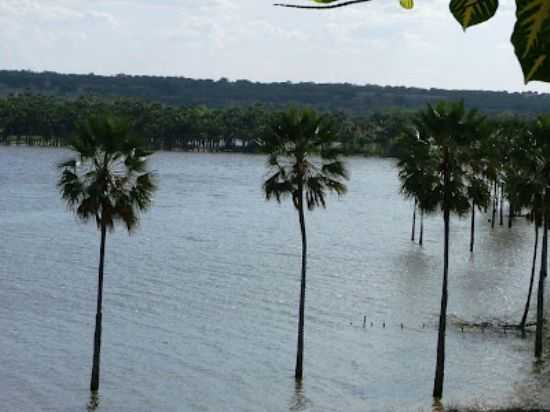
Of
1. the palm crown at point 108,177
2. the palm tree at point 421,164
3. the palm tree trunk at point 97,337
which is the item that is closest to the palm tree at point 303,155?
the palm tree at point 421,164

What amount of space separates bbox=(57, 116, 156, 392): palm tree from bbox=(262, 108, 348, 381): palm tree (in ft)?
14.6

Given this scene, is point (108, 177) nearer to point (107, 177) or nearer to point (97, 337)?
point (107, 177)

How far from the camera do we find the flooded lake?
114ft

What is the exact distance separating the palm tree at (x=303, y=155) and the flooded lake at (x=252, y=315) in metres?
7.73

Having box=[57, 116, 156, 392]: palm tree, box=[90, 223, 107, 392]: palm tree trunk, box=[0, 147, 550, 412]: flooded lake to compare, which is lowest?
box=[0, 147, 550, 412]: flooded lake

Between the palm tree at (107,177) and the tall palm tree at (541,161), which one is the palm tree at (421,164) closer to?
the tall palm tree at (541,161)

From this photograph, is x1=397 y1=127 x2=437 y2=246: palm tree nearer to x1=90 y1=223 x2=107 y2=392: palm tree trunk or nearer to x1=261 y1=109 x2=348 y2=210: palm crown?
x1=261 y1=109 x2=348 y2=210: palm crown

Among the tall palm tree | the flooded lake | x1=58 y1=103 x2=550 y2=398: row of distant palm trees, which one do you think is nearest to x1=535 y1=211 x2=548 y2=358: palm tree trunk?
the flooded lake

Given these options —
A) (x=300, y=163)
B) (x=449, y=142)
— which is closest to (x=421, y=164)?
(x=449, y=142)

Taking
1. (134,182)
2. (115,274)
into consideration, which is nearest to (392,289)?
(115,274)

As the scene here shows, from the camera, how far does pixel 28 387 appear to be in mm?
34719

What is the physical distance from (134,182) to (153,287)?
94.0 ft

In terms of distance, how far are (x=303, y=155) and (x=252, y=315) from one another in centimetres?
1983

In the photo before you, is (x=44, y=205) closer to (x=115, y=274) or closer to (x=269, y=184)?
(x=115, y=274)
